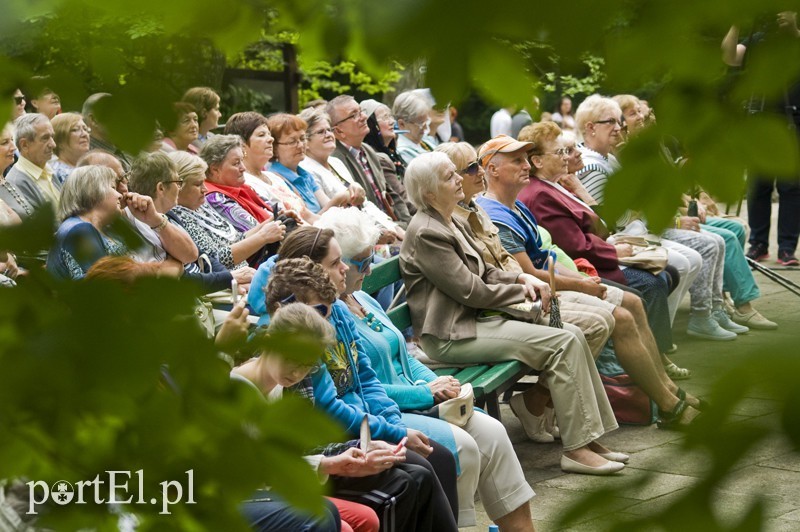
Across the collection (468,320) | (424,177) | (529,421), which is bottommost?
(529,421)

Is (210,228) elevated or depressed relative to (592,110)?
depressed

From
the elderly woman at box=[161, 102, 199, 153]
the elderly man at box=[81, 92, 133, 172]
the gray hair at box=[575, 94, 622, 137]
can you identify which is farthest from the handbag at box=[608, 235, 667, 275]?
the elderly man at box=[81, 92, 133, 172]

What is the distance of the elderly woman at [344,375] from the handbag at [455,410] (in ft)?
0.84

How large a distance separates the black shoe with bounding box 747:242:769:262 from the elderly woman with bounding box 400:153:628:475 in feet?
18.0

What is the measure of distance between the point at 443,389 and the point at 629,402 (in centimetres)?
205

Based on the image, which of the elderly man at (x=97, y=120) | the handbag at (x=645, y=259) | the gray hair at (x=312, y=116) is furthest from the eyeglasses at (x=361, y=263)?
the elderly man at (x=97, y=120)

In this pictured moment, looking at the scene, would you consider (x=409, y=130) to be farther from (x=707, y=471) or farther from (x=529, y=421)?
(x=707, y=471)

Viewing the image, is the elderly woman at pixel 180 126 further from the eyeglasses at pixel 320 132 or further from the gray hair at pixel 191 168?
the eyeglasses at pixel 320 132

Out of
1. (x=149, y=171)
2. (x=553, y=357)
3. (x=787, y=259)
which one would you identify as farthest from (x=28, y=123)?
(x=787, y=259)

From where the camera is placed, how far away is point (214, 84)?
1.62m

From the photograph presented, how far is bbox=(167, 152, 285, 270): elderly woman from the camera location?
5801 mm

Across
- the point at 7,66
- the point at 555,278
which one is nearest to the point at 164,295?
the point at 7,66

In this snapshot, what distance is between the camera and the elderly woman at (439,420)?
483 centimetres

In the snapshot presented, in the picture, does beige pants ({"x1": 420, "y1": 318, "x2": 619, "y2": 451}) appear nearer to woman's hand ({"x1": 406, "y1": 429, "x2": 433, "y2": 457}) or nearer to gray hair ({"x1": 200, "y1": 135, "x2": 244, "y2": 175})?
woman's hand ({"x1": 406, "y1": 429, "x2": 433, "y2": 457})
